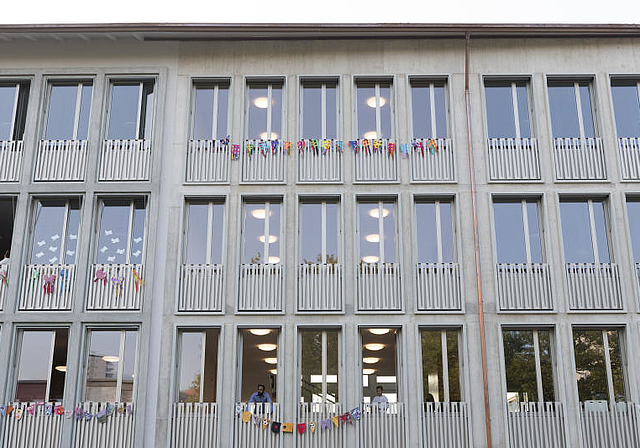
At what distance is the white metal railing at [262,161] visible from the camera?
20766mm

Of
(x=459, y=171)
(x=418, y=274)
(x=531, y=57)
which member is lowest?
(x=418, y=274)

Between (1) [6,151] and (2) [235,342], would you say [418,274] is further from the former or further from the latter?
(1) [6,151]

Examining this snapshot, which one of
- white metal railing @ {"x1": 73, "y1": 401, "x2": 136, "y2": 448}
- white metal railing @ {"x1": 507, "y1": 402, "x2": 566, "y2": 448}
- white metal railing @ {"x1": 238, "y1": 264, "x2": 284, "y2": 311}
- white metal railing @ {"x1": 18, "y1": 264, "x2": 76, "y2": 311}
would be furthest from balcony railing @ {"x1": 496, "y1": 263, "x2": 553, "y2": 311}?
white metal railing @ {"x1": 18, "y1": 264, "x2": 76, "y2": 311}

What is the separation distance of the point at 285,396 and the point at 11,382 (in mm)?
7119

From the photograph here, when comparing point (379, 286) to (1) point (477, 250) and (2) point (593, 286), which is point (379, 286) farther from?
(2) point (593, 286)

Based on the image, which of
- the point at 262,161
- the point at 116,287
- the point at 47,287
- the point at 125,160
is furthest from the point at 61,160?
the point at 262,161

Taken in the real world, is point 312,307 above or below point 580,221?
below

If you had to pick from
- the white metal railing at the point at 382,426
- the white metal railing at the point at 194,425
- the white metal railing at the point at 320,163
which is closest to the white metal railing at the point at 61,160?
the white metal railing at the point at 320,163

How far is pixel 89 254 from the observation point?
20000 mm

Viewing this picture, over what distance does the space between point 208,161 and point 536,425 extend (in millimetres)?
11193

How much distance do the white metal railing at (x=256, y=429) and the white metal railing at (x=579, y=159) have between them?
10.1 m

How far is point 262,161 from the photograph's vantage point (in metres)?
20.9

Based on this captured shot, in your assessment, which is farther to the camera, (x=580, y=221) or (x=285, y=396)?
(x=580, y=221)

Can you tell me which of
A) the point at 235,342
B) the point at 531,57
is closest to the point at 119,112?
the point at 235,342
